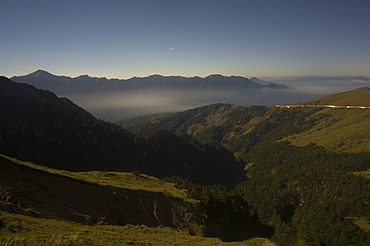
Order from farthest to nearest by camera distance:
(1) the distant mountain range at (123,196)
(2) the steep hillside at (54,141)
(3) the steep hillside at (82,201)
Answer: (2) the steep hillside at (54,141) < (1) the distant mountain range at (123,196) < (3) the steep hillside at (82,201)

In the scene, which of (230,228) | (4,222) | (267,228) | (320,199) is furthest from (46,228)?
(320,199)

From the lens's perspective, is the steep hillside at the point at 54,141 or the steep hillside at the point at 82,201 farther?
the steep hillside at the point at 54,141

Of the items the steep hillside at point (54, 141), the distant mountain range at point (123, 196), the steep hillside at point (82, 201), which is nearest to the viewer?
the steep hillside at point (82, 201)

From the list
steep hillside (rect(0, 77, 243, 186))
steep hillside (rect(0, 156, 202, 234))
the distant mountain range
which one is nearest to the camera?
steep hillside (rect(0, 156, 202, 234))

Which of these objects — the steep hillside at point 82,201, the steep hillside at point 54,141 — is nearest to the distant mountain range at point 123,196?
the steep hillside at point 82,201

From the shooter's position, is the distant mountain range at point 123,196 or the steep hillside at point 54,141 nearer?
the distant mountain range at point 123,196

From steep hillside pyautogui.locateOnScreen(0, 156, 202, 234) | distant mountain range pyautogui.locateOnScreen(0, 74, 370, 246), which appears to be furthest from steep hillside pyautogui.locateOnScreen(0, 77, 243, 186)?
steep hillside pyautogui.locateOnScreen(0, 156, 202, 234)

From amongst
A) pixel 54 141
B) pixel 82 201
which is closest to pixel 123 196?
pixel 82 201

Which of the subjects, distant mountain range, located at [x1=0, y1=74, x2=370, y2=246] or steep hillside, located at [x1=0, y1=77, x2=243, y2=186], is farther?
steep hillside, located at [x1=0, y1=77, x2=243, y2=186]

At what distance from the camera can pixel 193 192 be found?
2458 inches

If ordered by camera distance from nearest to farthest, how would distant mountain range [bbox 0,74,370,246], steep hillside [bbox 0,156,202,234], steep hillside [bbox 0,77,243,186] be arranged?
1. steep hillside [bbox 0,156,202,234]
2. distant mountain range [bbox 0,74,370,246]
3. steep hillside [bbox 0,77,243,186]

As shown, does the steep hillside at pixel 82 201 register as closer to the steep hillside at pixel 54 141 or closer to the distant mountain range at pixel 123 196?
the distant mountain range at pixel 123 196

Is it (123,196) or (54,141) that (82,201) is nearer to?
(123,196)

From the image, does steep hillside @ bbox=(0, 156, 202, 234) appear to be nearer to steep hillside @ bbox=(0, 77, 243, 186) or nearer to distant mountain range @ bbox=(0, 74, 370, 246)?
distant mountain range @ bbox=(0, 74, 370, 246)
